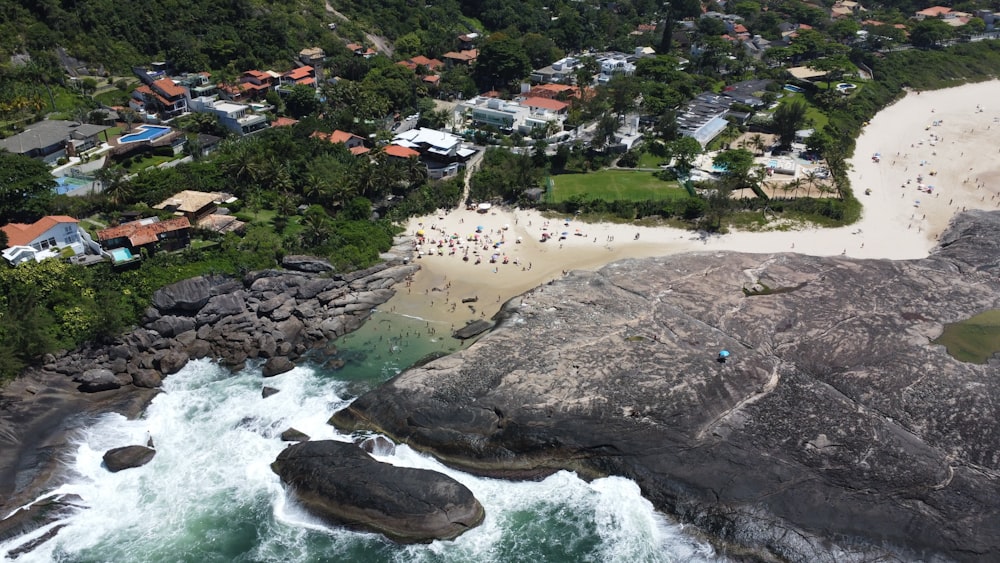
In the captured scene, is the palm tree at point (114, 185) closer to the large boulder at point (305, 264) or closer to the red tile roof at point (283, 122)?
the large boulder at point (305, 264)

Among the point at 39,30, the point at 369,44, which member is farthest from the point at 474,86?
the point at 39,30

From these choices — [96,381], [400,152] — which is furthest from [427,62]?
[96,381]

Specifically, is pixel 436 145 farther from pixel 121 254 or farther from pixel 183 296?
pixel 121 254

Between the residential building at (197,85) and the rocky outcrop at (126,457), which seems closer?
the rocky outcrop at (126,457)

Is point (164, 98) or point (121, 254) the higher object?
point (164, 98)

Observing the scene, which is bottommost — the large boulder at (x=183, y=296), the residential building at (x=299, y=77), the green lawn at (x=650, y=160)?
the green lawn at (x=650, y=160)

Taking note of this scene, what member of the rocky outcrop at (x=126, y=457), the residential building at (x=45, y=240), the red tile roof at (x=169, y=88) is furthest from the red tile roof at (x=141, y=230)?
the red tile roof at (x=169, y=88)
